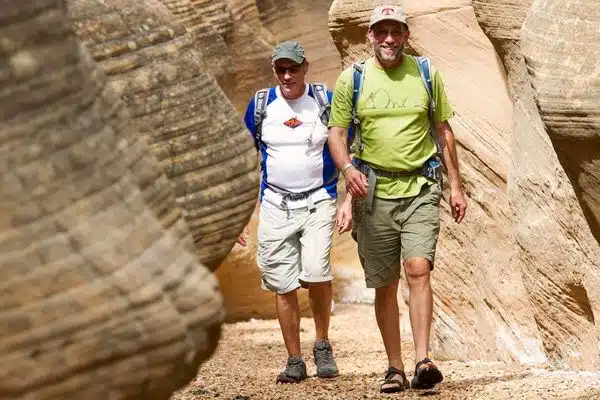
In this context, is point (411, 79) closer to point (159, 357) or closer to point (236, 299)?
point (159, 357)

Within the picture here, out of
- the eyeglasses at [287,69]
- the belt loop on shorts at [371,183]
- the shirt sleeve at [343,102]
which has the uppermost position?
the shirt sleeve at [343,102]

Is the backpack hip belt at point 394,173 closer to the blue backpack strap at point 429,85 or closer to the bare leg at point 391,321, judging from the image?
the blue backpack strap at point 429,85

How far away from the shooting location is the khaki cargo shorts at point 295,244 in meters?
10.2

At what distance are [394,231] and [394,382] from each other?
0.87 metres

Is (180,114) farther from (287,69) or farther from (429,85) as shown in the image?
(287,69)

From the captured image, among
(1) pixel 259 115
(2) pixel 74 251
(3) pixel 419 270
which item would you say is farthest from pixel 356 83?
(2) pixel 74 251

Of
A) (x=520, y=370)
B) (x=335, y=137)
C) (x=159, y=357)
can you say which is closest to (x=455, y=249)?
Result: (x=520, y=370)

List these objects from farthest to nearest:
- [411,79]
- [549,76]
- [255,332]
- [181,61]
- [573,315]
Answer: [255,332] < [573,315] < [411,79] < [549,76] < [181,61]

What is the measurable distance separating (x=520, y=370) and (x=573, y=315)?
Answer: 1.81 ft

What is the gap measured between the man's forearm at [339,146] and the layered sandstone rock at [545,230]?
107cm

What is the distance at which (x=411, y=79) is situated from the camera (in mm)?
9477

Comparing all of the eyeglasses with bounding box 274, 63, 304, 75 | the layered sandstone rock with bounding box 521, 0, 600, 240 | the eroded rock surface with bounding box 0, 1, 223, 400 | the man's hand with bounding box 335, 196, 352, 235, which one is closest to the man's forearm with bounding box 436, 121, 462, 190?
the man's hand with bounding box 335, 196, 352, 235

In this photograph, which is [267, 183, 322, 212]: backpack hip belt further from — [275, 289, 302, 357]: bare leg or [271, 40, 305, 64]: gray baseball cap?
[271, 40, 305, 64]: gray baseball cap

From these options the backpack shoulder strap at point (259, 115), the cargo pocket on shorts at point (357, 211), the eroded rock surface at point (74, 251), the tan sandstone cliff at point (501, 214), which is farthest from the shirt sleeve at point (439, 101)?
the eroded rock surface at point (74, 251)
